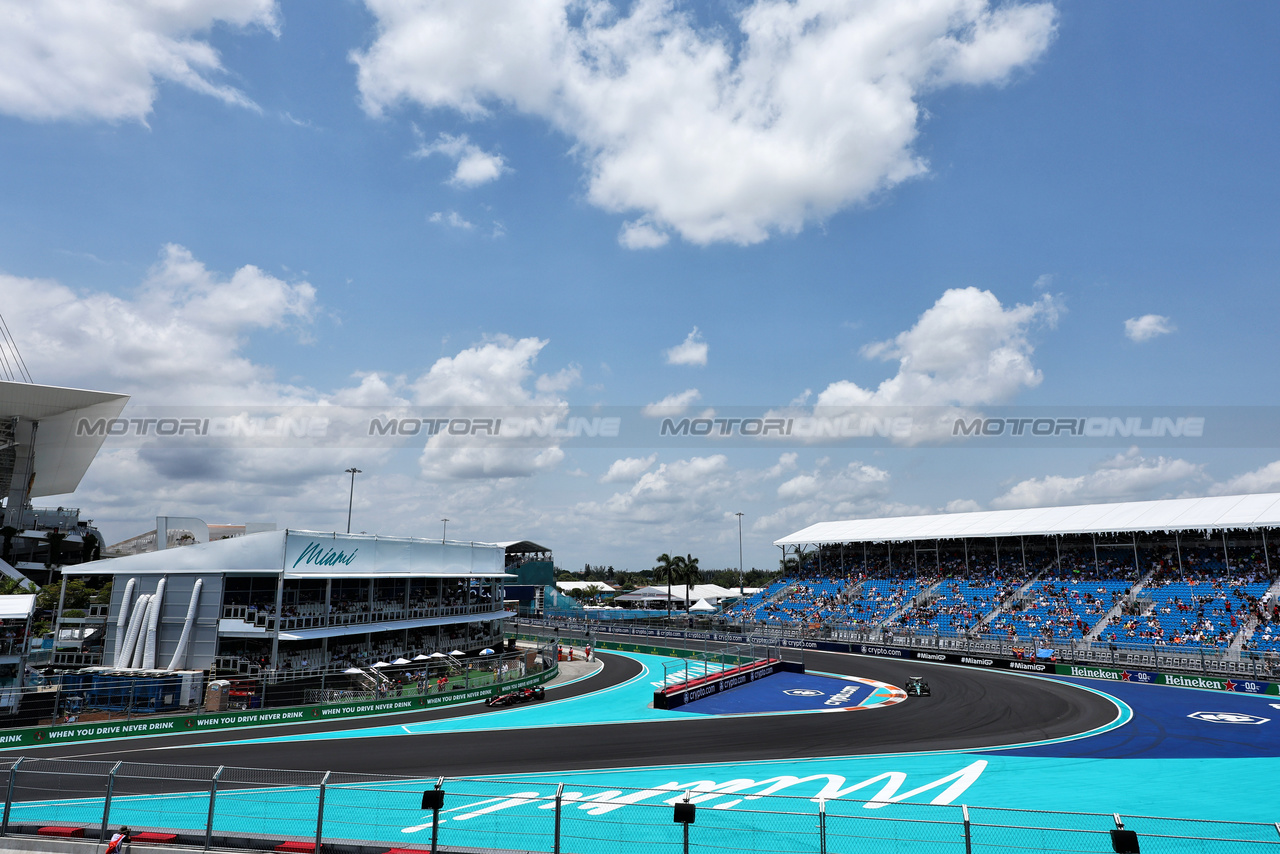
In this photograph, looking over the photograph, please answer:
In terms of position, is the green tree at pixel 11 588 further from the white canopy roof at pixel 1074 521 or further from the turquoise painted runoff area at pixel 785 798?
the white canopy roof at pixel 1074 521

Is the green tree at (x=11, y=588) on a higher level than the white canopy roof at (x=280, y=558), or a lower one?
lower

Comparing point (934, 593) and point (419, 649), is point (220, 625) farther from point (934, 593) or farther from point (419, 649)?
point (934, 593)

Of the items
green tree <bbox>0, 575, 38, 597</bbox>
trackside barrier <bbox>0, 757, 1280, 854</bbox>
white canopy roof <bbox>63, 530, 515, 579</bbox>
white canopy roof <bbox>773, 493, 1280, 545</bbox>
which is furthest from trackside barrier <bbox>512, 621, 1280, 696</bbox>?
green tree <bbox>0, 575, 38, 597</bbox>

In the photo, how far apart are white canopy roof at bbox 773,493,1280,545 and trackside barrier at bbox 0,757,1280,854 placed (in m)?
42.8

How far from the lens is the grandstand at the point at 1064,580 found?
47812 millimetres

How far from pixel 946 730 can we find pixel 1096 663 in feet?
74.2

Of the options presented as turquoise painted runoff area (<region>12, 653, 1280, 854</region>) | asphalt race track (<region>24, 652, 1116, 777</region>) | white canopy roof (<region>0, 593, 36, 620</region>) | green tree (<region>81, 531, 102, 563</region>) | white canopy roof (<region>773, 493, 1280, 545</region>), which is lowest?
asphalt race track (<region>24, 652, 1116, 777</region>)

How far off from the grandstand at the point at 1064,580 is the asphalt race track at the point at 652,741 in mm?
15900

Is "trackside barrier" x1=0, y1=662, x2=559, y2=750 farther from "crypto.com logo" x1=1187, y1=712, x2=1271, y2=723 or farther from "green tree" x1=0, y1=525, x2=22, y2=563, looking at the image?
"green tree" x1=0, y1=525, x2=22, y2=563

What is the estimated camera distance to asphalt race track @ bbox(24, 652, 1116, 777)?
23.8m

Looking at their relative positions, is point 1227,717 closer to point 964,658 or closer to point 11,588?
point 964,658

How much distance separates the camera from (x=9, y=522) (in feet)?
247

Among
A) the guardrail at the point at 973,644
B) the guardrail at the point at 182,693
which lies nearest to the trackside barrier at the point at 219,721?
the guardrail at the point at 182,693

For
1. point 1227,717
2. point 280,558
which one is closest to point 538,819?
point 280,558
